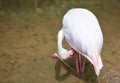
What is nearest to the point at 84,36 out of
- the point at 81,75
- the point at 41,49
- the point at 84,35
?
the point at 84,35

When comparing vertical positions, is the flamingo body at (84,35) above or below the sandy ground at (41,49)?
above

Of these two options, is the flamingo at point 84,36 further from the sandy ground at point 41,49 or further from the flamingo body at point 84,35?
the sandy ground at point 41,49

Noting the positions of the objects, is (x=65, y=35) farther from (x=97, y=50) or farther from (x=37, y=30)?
(x=37, y=30)

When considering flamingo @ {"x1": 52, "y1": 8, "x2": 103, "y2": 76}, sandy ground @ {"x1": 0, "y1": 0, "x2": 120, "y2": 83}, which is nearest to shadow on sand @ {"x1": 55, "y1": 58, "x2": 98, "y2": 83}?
sandy ground @ {"x1": 0, "y1": 0, "x2": 120, "y2": 83}

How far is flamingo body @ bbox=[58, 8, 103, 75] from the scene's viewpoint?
8.54 ft

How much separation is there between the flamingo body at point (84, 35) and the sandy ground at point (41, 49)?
249 millimetres

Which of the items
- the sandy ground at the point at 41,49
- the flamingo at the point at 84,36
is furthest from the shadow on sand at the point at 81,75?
the flamingo at the point at 84,36

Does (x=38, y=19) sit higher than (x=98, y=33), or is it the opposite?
(x=98, y=33)

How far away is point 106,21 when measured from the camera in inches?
141

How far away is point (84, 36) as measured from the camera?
8.64 ft

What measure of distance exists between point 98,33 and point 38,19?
1133 mm

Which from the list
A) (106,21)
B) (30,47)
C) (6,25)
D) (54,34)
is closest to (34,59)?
(30,47)

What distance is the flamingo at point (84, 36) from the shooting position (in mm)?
2602

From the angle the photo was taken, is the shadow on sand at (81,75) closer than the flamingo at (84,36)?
No
